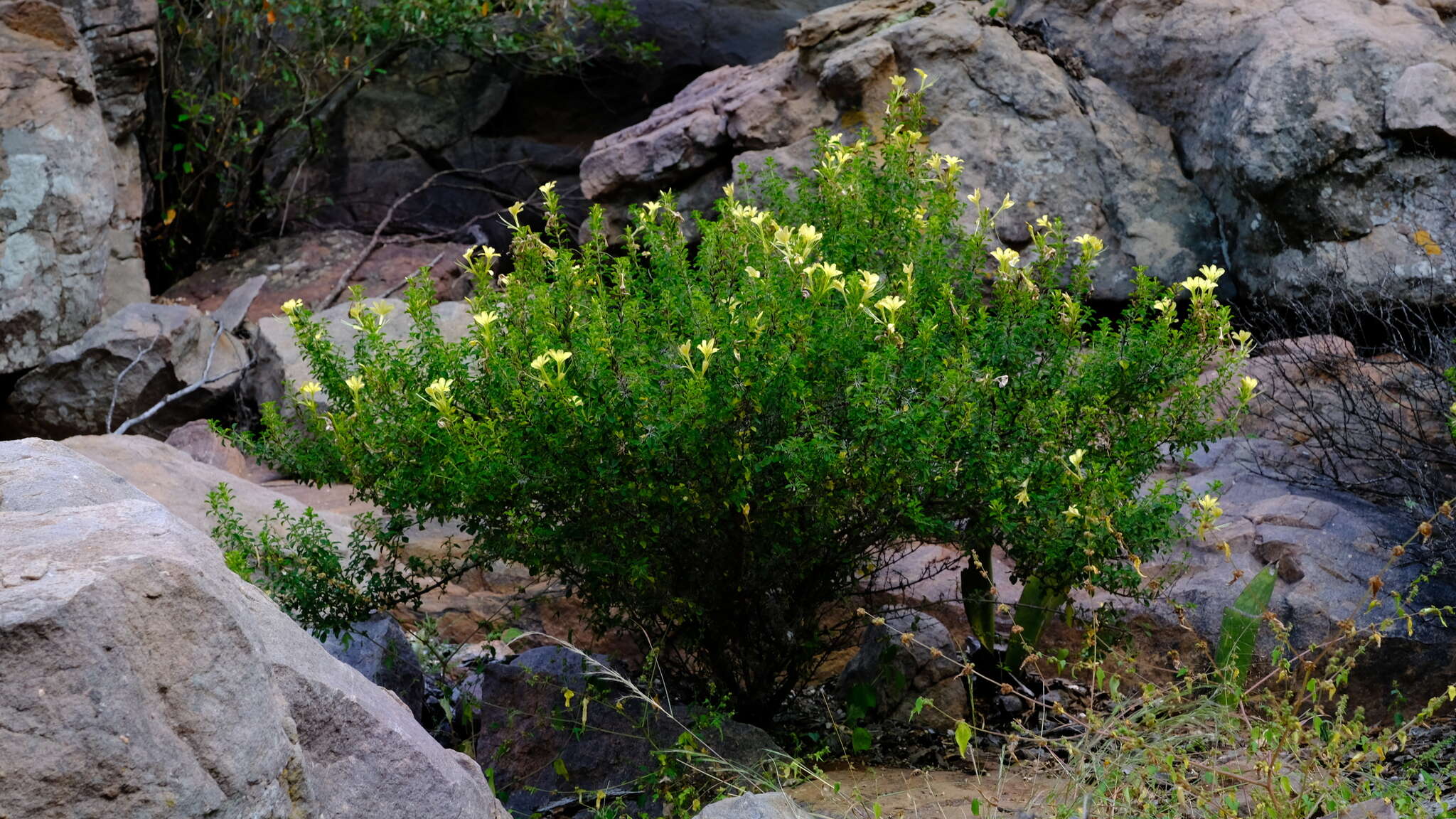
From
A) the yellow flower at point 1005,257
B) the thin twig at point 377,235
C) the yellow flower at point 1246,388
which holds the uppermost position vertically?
the yellow flower at point 1005,257


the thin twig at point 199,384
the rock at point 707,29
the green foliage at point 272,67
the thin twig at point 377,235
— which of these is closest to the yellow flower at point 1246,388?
the thin twig at point 199,384

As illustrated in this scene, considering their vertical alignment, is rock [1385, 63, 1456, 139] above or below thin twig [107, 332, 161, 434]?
above

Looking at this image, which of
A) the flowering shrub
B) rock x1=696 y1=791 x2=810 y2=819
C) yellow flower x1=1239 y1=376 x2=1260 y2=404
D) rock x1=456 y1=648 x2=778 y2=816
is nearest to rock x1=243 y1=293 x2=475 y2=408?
the flowering shrub

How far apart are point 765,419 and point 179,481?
3.04 metres

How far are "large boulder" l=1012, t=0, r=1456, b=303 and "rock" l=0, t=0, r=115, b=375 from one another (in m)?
6.71

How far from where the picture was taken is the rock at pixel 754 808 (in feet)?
9.04

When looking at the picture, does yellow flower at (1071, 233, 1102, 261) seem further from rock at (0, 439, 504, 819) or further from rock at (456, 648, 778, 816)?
rock at (0, 439, 504, 819)

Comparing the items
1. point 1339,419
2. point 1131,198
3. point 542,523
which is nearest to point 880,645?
point 542,523

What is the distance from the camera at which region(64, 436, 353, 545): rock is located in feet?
16.9

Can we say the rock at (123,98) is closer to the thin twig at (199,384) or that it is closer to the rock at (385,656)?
the thin twig at (199,384)

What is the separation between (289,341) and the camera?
25.9 ft

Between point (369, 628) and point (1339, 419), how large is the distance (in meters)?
4.05

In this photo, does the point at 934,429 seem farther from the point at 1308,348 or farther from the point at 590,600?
the point at 1308,348

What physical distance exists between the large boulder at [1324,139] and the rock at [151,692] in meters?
5.62
